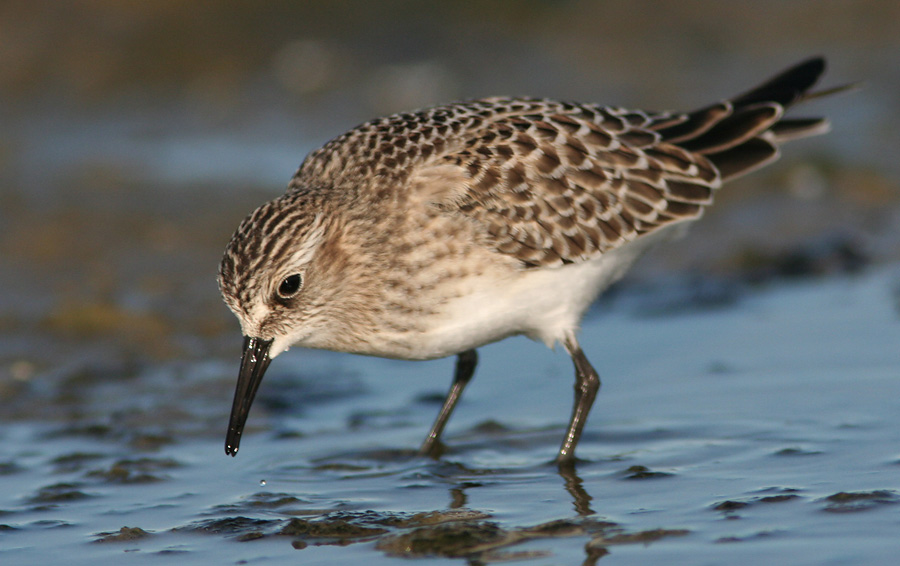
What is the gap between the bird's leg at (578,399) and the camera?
24.7 ft

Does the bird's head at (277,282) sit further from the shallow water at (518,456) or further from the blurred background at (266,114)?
the blurred background at (266,114)

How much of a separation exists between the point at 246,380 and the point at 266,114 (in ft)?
24.0

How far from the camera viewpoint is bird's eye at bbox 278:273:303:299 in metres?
6.93

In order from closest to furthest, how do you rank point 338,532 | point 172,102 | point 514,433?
1. point 338,532
2. point 514,433
3. point 172,102

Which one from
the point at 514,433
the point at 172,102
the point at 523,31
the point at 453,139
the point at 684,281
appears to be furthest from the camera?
the point at 523,31

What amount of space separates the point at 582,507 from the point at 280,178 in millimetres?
6588

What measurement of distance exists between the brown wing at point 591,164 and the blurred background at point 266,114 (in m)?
2.56

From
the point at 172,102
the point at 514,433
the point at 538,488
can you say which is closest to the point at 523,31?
the point at 172,102

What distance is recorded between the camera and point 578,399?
7840mm

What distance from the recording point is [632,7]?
15.5 metres

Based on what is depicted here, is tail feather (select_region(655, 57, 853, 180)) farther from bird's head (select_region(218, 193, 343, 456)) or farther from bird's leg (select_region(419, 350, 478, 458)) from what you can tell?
bird's head (select_region(218, 193, 343, 456))

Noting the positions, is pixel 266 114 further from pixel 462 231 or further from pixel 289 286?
pixel 289 286

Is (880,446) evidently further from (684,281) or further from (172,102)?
(172,102)

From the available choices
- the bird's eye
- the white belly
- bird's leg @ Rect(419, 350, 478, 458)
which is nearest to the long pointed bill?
the bird's eye
